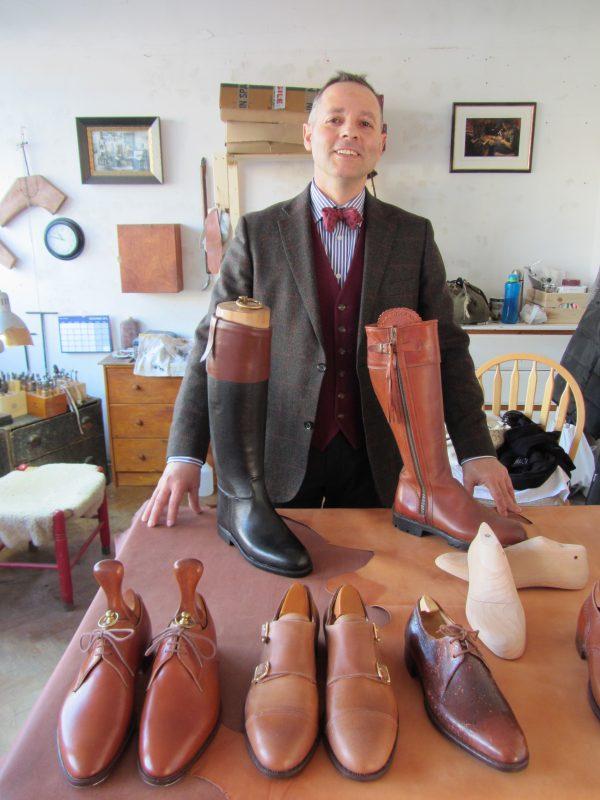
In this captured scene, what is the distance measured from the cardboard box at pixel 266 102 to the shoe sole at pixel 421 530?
291cm

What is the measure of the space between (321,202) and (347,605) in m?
0.96

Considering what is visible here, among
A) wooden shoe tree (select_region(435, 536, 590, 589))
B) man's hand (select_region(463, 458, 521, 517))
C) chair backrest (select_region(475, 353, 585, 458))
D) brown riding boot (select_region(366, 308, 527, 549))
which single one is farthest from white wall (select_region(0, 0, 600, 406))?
wooden shoe tree (select_region(435, 536, 590, 589))

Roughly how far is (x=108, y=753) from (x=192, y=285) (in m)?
3.48

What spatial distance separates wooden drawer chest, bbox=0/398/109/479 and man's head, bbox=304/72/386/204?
2.67 meters

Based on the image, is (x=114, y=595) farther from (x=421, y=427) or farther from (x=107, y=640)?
(x=421, y=427)

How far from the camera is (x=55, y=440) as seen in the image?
3395 mm

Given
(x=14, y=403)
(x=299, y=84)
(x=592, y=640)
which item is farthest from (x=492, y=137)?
(x=592, y=640)

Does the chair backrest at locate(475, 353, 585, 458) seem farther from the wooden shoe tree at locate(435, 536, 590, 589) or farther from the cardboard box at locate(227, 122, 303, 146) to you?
the cardboard box at locate(227, 122, 303, 146)

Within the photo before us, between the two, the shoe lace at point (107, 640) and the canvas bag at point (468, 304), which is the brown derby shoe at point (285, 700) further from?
the canvas bag at point (468, 304)

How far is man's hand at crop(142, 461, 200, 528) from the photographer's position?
1.13 m

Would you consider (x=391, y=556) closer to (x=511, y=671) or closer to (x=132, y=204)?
(x=511, y=671)

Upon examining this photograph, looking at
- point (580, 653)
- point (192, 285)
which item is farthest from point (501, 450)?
point (192, 285)

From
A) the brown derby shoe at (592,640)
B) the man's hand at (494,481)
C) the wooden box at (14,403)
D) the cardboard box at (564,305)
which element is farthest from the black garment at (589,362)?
the wooden box at (14,403)

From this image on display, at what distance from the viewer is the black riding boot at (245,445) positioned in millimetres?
955
